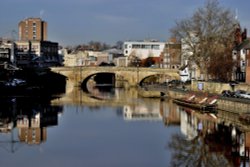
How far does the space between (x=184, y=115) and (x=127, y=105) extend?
461 inches

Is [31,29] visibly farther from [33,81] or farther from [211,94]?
[211,94]

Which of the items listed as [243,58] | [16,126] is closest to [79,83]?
[243,58]

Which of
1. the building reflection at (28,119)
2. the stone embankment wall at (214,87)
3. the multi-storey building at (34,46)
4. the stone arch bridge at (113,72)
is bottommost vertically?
the building reflection at (28,119)

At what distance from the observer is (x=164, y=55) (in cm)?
11306

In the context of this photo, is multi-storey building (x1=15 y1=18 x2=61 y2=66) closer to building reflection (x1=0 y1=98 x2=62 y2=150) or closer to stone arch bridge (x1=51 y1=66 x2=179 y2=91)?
stone arch bridge (x1=51 y1=66 x2=179 y2=91)

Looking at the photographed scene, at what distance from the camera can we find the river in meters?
26.7

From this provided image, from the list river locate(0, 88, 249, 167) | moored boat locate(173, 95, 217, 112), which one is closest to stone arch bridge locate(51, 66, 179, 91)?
moored boat locate(173, 95, 217, 112)

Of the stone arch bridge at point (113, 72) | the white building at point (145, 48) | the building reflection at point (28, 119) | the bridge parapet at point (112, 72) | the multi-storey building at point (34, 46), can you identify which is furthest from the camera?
the white building at point (145, 48)

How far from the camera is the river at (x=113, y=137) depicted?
87.7 feet

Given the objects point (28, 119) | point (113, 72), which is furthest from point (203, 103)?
point (113, 72)

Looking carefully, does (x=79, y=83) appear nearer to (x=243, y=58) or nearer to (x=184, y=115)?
(x=243, y=58)

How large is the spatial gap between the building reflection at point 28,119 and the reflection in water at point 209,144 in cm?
826

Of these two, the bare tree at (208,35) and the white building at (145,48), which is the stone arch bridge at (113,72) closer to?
the bare tree at (208,35)

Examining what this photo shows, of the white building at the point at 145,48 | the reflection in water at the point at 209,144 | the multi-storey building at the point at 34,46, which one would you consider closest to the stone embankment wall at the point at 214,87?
the reflection in water at the point at 209,144
